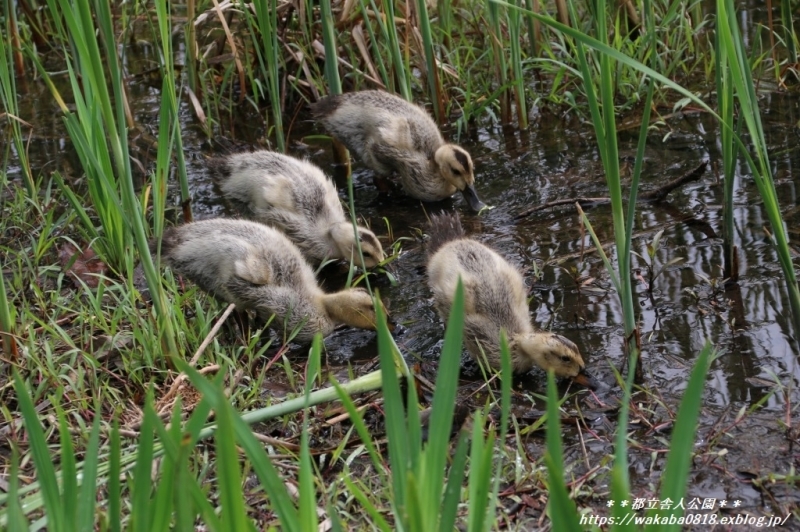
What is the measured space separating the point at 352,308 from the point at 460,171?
4.87 feet

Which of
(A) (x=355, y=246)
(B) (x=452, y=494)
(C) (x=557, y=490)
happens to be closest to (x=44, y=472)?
(B) (x=452, y=494)

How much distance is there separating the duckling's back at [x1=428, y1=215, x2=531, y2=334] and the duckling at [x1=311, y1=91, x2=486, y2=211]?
4.47ft

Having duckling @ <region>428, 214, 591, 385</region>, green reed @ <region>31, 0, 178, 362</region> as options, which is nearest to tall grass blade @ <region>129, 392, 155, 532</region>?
green reed @ <region>31, 0, 178, 362</region>

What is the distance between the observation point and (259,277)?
14.1ft

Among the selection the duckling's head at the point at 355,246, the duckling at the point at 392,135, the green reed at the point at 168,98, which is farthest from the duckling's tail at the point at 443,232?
the green reed at the point at 168,98

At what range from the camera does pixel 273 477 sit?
6.07ft

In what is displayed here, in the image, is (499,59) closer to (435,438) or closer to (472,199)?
(472,199)

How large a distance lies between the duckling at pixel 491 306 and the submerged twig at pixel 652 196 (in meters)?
0.80

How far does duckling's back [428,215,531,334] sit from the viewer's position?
400 cm

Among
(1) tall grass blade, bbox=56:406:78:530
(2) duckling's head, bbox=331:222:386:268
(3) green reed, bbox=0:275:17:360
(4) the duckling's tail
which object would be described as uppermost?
(1) tall grass blade, bbox=56:406:78:530

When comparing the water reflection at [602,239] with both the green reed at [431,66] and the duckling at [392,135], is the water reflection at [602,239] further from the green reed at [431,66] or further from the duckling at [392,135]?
the green reed at [431,66]

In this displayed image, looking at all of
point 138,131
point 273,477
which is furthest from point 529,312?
point 138,131

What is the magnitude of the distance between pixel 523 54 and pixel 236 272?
3.19m

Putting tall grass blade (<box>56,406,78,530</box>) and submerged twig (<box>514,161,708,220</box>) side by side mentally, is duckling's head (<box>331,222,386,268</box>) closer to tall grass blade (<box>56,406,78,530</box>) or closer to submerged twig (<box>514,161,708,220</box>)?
submerged twig (<box>514,161,708,220</box>)
